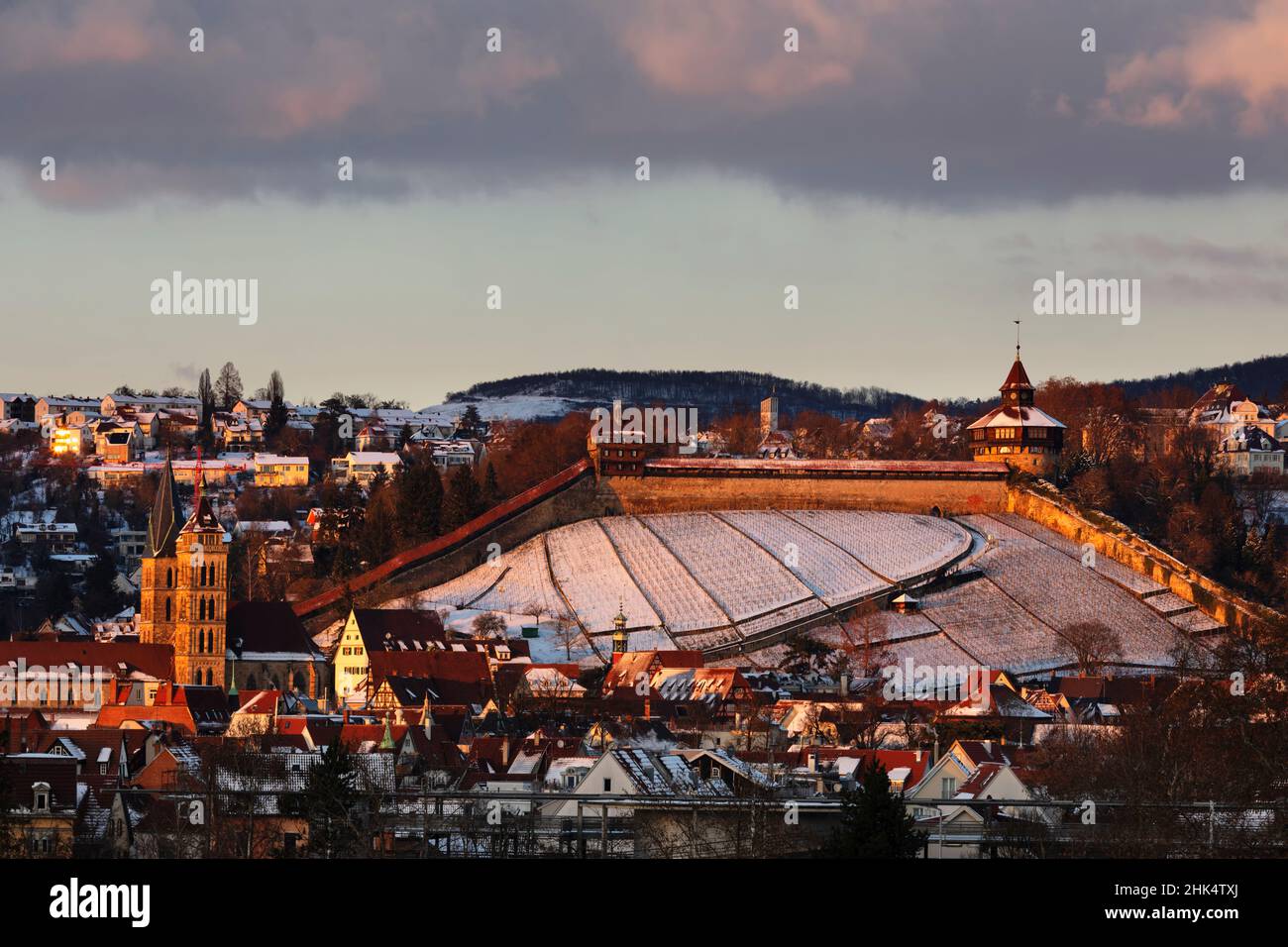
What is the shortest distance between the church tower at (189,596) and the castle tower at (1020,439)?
1421 inches

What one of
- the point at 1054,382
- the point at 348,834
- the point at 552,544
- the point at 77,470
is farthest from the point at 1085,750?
the point at 77,470

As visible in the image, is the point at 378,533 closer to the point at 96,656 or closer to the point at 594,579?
the point at 594,579

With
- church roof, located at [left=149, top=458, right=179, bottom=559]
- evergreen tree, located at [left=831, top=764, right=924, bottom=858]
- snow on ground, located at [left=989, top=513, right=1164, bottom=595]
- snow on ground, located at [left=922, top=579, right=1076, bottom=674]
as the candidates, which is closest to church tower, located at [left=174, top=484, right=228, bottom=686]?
church roof, located at [left=149, top=458, right=179, bottom=559]

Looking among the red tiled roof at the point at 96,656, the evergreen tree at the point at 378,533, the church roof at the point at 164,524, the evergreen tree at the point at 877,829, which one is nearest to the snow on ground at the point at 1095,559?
the evergreen tree at the point at 378,533

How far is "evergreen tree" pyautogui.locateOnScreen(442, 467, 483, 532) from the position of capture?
107375 millimetres

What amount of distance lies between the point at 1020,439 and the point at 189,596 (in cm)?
3914

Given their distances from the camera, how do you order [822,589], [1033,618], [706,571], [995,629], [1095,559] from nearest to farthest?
[995,629]
[1033,618]
[822,589]
[706,571]
[1095,559]

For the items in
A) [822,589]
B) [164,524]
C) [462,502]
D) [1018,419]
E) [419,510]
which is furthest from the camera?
[1018,419]

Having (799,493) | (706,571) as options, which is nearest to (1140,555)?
(799,493)

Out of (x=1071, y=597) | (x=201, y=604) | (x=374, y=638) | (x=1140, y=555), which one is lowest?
(x=374, y=638)

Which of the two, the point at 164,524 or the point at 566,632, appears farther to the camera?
the point at 164,524

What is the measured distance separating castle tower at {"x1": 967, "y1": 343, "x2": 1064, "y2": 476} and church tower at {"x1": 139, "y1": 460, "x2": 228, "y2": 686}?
118 ft

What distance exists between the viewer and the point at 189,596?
295 feet
